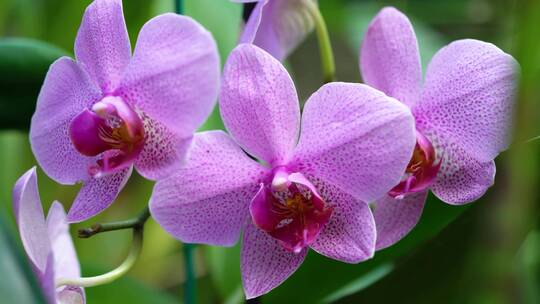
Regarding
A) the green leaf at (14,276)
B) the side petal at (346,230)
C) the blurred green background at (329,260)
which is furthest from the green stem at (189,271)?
the green leaf at (14,276)

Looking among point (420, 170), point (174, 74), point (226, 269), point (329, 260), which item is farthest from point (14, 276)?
point (226, 269)

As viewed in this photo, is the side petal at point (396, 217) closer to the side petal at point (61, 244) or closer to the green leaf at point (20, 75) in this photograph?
the side petal at point (61, 244)

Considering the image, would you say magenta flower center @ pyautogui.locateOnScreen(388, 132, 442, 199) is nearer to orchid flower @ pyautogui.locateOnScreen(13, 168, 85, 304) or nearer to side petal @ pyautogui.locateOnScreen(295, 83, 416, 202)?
side petal @ pyautogui.locateOnScreen(295, 83, 416, 202)

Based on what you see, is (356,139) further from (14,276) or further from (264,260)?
(14,276)

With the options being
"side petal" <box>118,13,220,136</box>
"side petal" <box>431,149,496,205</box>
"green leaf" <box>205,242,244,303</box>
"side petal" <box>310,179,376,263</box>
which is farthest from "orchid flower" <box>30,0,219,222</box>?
"green leaf" <box>205,242,244,303</box>

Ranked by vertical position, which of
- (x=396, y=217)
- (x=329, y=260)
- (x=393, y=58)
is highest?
(x=393, y=58)

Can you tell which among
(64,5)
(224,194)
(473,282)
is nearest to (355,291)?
(224,194)
